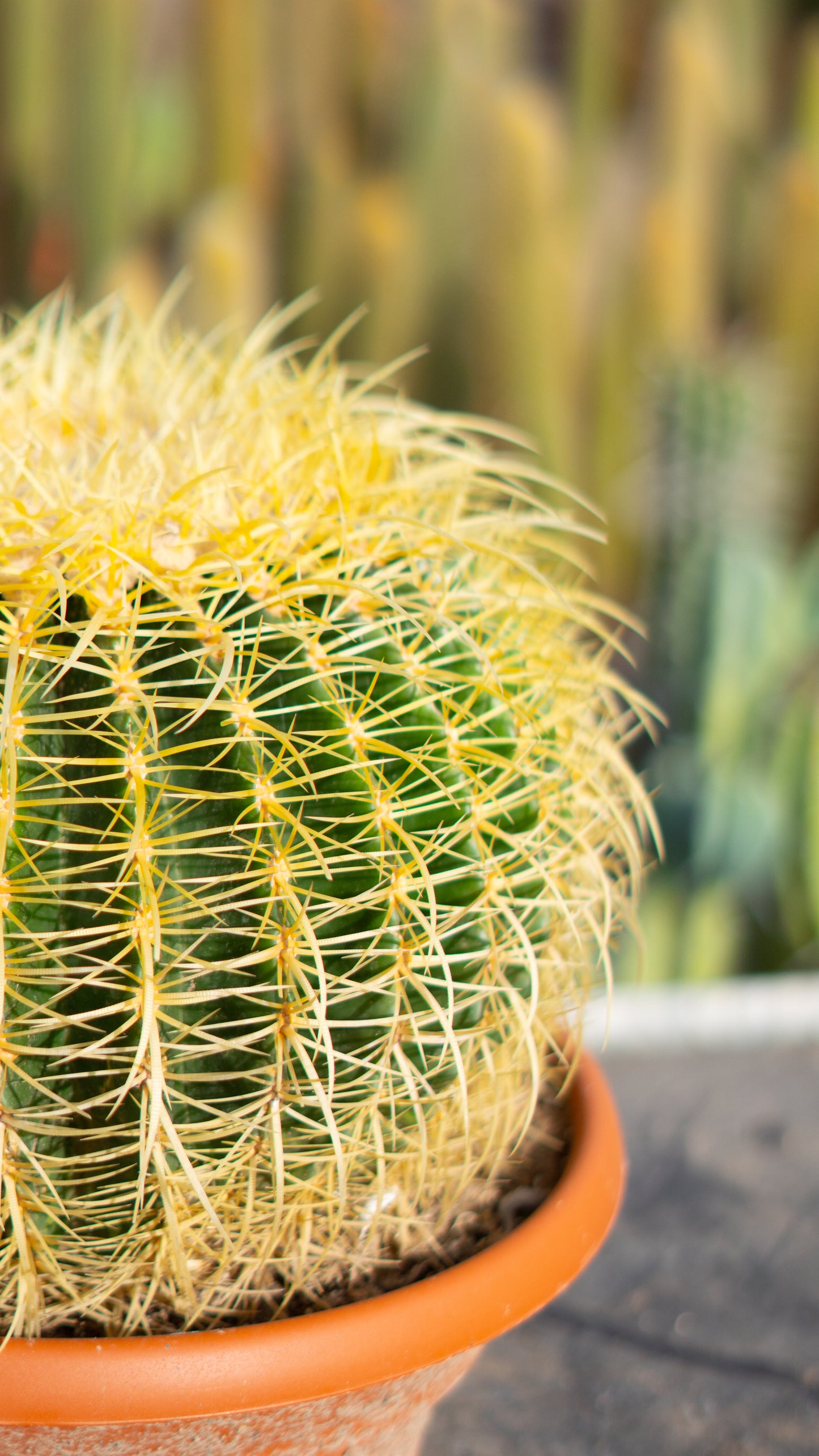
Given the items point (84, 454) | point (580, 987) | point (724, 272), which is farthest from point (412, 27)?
point (580, 987)

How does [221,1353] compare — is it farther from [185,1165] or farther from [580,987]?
[580,987]

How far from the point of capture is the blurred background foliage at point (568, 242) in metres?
1.20

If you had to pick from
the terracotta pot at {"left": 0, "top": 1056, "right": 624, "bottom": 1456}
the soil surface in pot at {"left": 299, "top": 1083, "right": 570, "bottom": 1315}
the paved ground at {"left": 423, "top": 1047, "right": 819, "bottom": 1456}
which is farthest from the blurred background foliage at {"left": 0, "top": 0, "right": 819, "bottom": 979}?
the terracotta pot at {"left": 0, "top": 1056, "right": 624, "bottom": 1456}

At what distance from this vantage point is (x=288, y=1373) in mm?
357

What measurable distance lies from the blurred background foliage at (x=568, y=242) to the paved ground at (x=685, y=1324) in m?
0.42

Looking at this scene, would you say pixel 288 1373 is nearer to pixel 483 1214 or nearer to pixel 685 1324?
pixel 483 1214

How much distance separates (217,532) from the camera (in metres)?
0.37

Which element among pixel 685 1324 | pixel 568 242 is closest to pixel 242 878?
pixel 685 1324

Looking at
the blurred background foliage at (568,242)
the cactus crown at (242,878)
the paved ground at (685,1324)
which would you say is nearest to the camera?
the cactus crown at (242,878)

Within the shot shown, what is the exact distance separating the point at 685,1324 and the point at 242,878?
1.47 feet

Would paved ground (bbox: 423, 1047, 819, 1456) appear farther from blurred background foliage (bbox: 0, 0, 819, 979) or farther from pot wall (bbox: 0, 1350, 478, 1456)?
blurred background foliage (bbox: 0, 0, 819, 979)

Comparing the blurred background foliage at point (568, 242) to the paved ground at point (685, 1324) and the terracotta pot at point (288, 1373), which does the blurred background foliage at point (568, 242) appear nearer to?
the paved ground at point (685, 1324)

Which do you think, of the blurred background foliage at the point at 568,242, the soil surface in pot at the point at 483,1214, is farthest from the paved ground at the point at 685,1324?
the blurred background foliage at the point at 568,242

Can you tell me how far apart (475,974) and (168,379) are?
0.86ft
